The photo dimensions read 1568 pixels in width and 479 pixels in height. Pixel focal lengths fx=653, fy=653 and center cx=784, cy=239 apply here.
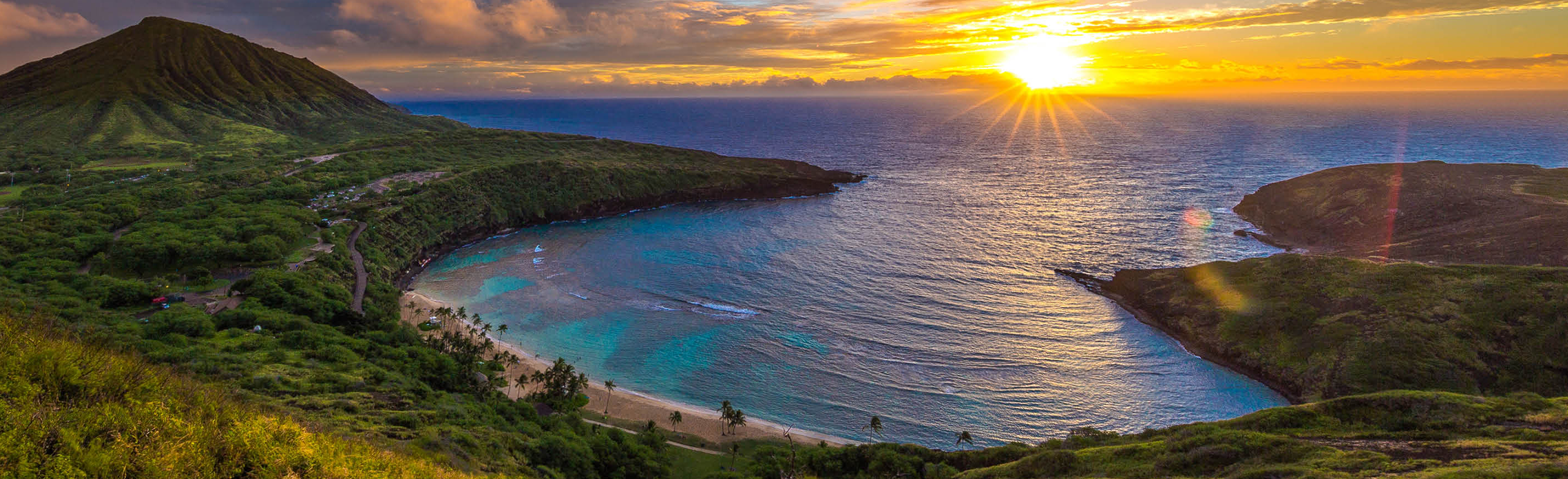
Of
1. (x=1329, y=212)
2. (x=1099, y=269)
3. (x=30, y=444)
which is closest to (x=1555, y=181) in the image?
(x=1329, y=212)

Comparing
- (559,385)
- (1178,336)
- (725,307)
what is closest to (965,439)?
(1178,336)

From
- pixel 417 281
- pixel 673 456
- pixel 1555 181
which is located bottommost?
pixel 673 456

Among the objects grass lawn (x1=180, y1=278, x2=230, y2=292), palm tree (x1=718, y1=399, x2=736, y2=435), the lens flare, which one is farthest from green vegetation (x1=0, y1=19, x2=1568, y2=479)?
the lens flare

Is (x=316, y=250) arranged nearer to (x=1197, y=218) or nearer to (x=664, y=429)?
(x=664, y=429)

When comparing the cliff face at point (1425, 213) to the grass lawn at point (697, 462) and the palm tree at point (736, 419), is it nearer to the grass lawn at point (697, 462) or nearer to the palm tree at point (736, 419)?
the palm tree at point (736, 419)

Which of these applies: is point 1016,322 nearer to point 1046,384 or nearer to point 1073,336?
point 1073,336

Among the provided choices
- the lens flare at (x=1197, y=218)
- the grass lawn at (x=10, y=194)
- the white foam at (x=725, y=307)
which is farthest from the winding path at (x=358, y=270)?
the lens flare at (x=1197, y=218)
